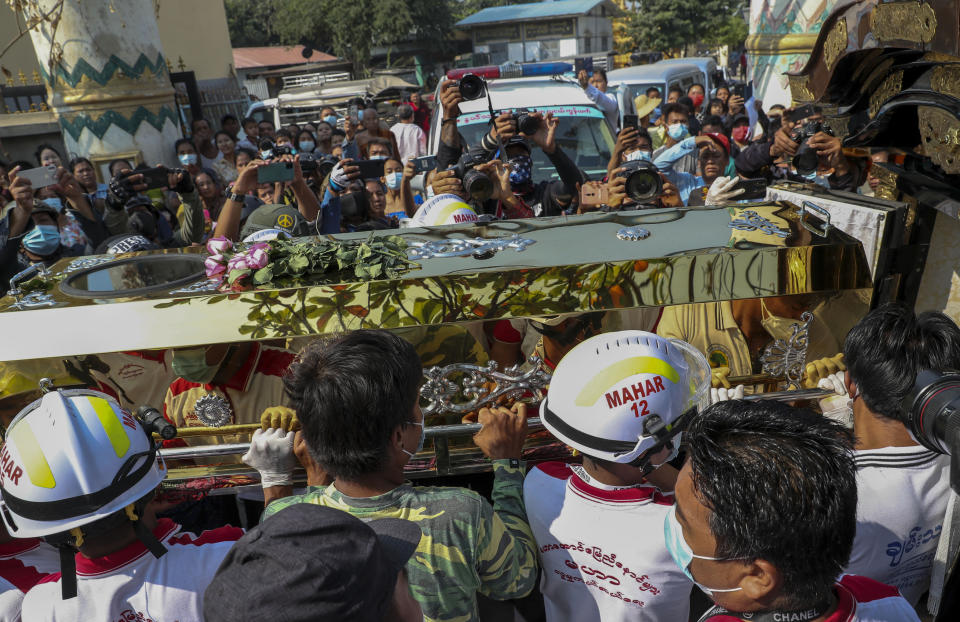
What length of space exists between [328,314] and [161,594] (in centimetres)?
103

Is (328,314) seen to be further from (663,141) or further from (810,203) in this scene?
(663,141)

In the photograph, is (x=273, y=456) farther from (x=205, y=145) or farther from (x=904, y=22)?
(x=205, y=145)

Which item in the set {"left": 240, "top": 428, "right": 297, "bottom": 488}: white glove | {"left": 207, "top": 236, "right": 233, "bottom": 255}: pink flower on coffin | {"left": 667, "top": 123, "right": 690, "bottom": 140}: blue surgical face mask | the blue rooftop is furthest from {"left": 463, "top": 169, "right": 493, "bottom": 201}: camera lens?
the blue rooftop

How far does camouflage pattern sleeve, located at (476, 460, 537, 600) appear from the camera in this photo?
60.1 inches

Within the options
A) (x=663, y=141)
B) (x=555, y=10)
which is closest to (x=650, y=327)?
(x=663, y=141)

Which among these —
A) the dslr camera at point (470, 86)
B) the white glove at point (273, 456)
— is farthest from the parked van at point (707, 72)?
the white glove at point (273, 456)

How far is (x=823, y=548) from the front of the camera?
1.07m

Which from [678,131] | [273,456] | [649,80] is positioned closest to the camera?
[273,456]

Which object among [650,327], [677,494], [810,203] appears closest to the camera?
[677,494]

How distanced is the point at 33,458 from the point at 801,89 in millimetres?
2823

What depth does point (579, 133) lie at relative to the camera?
5.44m

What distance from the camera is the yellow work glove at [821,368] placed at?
94.0 inches

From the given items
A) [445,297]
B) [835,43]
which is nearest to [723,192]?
[835,43]

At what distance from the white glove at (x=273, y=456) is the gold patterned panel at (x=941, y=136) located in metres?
1.91
